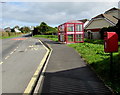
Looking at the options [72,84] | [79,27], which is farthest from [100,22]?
[72,84]

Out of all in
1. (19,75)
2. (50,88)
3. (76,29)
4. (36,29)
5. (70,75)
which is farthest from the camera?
(36,29)

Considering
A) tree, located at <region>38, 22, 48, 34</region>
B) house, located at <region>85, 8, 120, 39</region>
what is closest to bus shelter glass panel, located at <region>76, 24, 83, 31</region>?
house, located at <region>85, 8, 120, 39</region>

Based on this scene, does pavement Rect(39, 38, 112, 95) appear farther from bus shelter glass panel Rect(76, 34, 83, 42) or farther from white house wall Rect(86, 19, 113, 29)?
white house wall Rect(86, 19, 113, 29)

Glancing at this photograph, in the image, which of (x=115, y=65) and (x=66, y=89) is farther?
(x=115, y=65)

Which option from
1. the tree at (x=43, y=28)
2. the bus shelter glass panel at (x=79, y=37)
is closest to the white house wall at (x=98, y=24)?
the bus shelter glass panel at (x=79, y=37)

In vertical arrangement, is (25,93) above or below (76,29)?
below

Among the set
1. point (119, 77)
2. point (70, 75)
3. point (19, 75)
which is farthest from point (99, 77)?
point (19, 75)

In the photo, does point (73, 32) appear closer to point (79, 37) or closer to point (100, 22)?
point (79, 37)

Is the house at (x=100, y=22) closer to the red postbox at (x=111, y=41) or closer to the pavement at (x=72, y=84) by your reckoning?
the pavement at (x=72, y=84)

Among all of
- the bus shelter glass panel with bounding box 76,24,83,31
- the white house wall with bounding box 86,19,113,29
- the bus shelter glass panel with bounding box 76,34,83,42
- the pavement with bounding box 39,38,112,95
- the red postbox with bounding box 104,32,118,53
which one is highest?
the white house wall with bounding box 86,19,113,29

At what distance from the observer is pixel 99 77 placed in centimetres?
707

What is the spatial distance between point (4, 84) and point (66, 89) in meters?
2.55

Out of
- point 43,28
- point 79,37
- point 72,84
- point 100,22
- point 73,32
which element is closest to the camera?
point 72,84

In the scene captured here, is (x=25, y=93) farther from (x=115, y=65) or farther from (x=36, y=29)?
(x=36, y=29)
